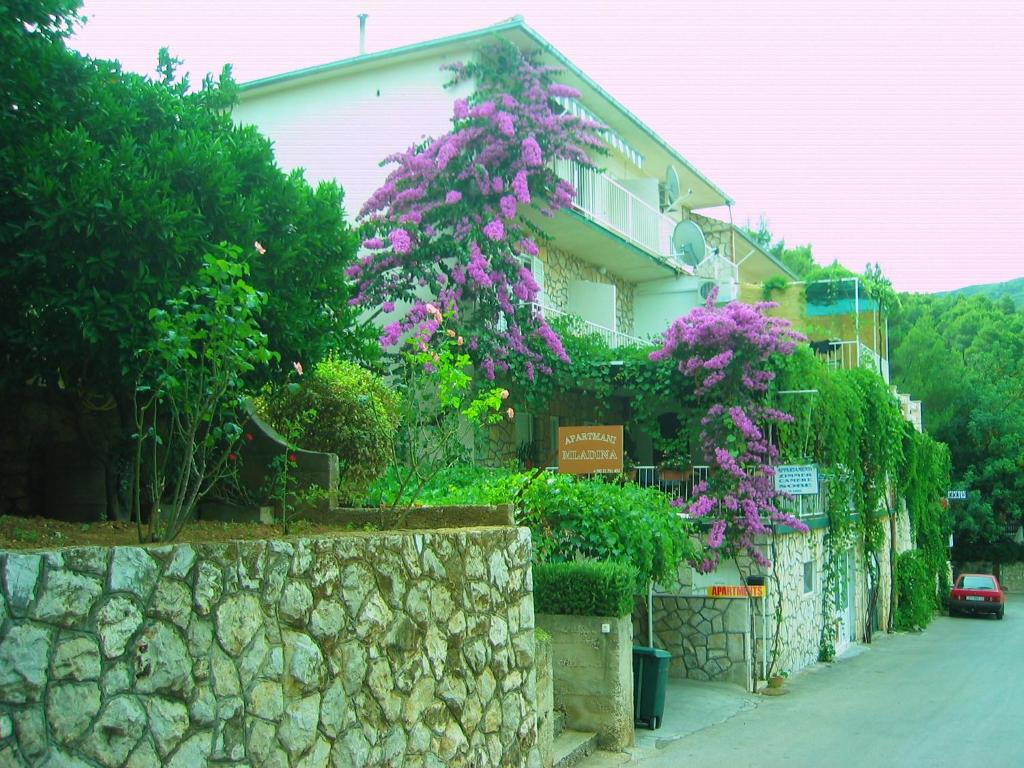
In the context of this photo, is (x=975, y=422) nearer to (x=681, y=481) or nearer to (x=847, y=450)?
(x=847, y=450)

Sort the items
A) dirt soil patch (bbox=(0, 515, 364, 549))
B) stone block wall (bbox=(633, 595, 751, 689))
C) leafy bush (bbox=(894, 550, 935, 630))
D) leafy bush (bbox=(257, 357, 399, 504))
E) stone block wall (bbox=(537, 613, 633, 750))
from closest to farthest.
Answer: dirt soil patch (bbox=(0, 515, 364, 549))
leafy bush (bbox=(257, 357, 399, 504))
stone block wall (bbox=(537, 613, 633, 750))
stone block wall (bbox=(633, 595, 751, 689))
leafy bush (bbox=(894, 550, 935, 630))

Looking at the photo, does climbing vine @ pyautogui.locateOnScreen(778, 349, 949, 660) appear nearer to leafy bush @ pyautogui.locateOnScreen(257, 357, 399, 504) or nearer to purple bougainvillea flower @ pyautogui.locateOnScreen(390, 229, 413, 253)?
purple bougainvillea flower @ pyautogui.locateOnScreen(390, 229, 413, 253)

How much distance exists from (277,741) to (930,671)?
17366 millimetres

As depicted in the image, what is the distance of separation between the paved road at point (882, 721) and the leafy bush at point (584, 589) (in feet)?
5.58

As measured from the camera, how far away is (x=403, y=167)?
19.9m

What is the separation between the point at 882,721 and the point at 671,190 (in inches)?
673

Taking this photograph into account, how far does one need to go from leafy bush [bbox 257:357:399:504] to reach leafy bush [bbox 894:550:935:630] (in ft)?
74.8

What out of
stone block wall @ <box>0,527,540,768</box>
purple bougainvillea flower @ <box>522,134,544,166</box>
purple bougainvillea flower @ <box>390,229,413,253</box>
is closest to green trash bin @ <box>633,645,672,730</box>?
stone block wall @ <box>0,527,540,768</box>

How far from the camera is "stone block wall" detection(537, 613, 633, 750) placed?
36.9ft

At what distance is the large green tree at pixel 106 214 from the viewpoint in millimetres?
7488

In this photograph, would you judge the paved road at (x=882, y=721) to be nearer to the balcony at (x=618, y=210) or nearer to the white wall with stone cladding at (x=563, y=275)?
the white wall with stone cladding at (x=563, y=275)

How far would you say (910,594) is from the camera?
3022 cm

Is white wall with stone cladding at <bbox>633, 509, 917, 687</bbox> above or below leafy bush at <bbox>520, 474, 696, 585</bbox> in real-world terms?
below

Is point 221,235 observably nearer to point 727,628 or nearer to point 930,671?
point 727,628
